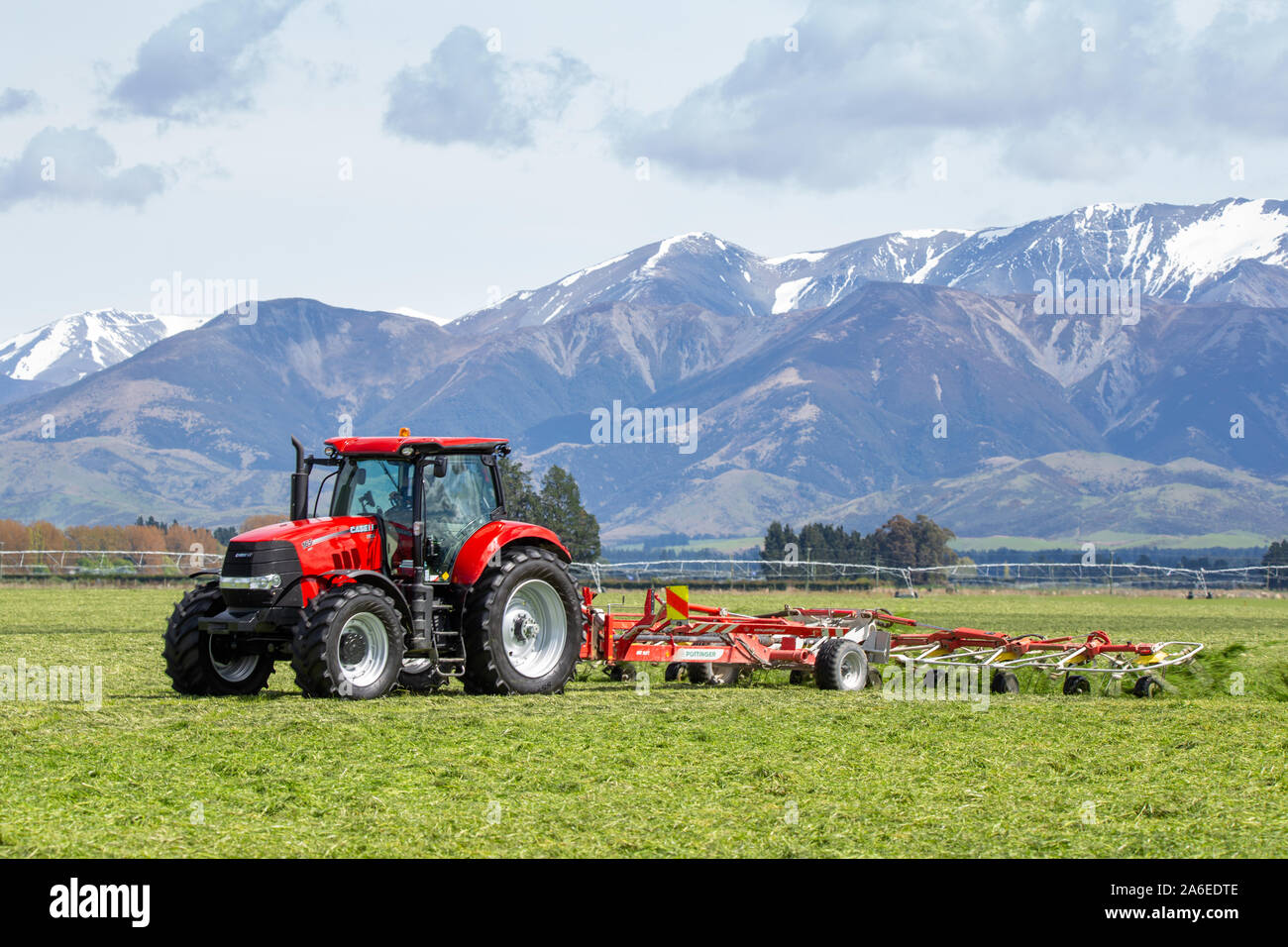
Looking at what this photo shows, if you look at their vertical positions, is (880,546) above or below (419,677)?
below

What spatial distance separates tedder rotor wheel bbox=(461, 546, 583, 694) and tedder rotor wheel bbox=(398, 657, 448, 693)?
315 mm

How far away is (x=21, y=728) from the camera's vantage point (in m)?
13.1

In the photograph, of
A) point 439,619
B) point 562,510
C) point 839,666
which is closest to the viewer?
point 439,619

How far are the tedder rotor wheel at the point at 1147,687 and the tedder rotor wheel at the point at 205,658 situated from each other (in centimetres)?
960

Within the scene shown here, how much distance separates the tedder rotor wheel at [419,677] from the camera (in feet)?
52.7

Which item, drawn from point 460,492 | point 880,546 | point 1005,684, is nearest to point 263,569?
point 460,492

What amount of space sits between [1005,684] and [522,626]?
5.71 meters

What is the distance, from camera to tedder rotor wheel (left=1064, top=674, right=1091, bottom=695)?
17.7m

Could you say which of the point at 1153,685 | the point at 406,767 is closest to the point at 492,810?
the point at 406,767

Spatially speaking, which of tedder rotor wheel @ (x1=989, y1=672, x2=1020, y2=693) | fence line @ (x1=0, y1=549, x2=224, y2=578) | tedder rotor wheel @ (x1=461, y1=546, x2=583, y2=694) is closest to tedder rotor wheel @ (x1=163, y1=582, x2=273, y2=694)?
tedder rotor wheel @ (x1=461, y1=546, x2=583, y2=694)

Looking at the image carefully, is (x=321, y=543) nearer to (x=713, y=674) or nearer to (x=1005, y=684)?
(x=713, y=674)

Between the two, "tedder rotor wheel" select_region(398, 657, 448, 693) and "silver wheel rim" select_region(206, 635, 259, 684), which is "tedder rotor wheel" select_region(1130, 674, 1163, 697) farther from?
"silver wheel rim" select_region(206, 635, 259, 684)

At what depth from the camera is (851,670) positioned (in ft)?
58.5

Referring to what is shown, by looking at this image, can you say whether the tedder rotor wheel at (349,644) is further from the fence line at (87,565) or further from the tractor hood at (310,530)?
the fence line at (87,565)
